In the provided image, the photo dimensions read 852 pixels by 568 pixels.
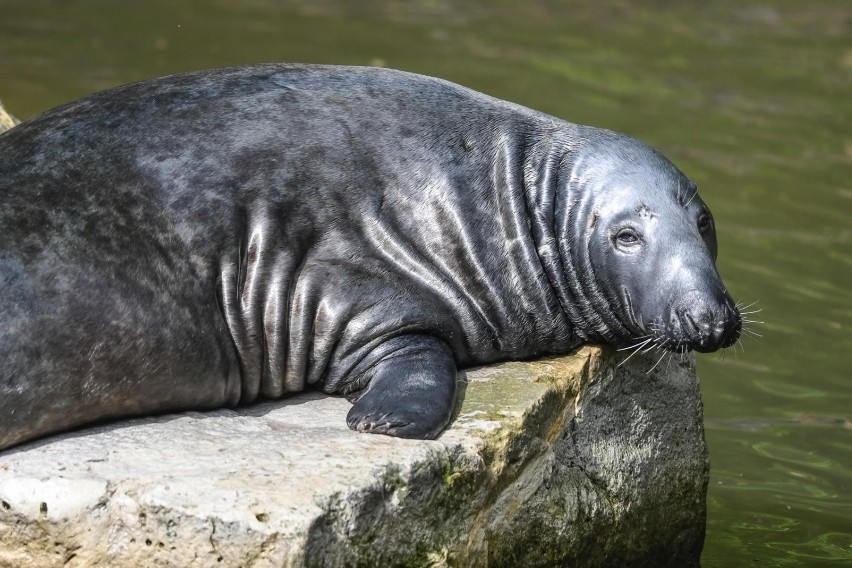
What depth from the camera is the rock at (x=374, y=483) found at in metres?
4.32

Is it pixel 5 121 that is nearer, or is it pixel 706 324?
pixel 706 324

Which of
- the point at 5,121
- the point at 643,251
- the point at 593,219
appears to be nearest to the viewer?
the point at 643,251

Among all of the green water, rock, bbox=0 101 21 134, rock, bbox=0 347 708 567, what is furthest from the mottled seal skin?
rock, bbox=0 101 21 134

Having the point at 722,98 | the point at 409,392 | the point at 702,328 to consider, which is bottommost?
the point at 722,98

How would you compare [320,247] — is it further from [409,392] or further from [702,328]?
[702,328]

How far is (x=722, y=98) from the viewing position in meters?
14.1

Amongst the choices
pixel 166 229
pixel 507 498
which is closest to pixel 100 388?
pixel 166 229

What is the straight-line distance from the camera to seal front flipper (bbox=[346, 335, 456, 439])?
16.0 feet

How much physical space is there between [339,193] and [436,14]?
11.9 meters

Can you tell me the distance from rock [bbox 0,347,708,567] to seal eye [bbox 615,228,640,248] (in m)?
0.45

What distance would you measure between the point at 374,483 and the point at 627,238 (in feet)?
6.11

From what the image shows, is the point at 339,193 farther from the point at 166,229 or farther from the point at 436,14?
the point at 436,14

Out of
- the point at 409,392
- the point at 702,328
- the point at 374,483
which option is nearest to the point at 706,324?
the point at 702,328

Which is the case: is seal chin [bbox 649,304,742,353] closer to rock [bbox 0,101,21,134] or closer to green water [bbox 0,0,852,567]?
green water [bbox 0,0,852,567]
